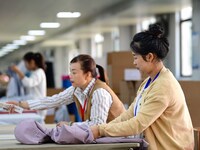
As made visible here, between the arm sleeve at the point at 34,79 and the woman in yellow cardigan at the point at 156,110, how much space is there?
365cm

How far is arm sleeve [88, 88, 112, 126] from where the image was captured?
2.71m

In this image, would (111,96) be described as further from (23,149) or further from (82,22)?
(82,22)

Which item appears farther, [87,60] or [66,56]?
[66,56]

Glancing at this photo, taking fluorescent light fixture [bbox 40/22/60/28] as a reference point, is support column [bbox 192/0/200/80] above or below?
below

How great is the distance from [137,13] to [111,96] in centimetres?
816

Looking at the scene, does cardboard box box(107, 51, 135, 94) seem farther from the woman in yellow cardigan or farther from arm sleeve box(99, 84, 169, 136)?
arm sleeve box(99, 84, 169, 136)

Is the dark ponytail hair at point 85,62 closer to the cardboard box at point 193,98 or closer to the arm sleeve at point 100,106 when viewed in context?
the arm sleeve at point 100,106

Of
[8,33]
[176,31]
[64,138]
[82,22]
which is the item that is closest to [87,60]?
[64,138]

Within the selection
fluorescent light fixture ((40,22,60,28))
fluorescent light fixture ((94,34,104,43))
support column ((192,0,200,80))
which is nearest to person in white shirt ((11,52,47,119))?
support column ((192,0,200,80))

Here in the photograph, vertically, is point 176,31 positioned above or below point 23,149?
above

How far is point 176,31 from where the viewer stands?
10.6 metres

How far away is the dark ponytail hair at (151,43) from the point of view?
2.18m

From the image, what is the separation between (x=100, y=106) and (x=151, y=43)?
0.67 m

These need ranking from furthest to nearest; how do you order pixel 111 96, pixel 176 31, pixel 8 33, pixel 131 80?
pixel 8 33, pixel 176 31, pixel 131 80, pixel 111 96
